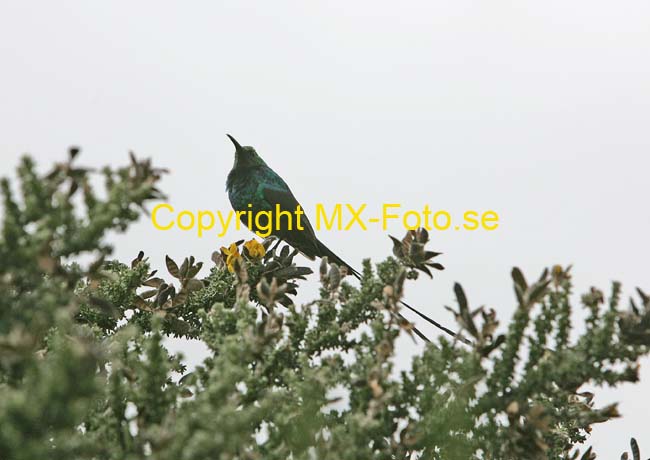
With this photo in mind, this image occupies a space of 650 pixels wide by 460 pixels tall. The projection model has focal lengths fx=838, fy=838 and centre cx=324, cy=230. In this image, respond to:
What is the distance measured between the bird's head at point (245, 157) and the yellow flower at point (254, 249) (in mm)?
3937

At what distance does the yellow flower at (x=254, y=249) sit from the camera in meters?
5.15

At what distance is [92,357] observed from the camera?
1967 millimetres

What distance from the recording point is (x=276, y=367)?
11.6 feet

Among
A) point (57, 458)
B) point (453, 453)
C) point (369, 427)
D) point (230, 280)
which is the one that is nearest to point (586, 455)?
point (453, 453)

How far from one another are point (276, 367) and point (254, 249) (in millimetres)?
1704

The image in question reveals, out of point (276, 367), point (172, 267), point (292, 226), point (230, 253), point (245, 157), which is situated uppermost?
point (245, 157)

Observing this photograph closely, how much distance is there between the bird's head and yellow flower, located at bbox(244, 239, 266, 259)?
394cm

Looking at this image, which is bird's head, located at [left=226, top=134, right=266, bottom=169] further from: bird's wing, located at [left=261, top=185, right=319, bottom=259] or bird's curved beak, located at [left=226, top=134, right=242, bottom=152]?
bird's wing, located at [left=261, top=185, right=319, bottom=259]

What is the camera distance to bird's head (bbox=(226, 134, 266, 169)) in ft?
29.7

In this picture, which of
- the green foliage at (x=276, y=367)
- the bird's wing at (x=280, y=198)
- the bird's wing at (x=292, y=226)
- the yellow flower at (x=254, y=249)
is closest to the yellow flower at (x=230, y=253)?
the yellow flower at (x=254, y=249)

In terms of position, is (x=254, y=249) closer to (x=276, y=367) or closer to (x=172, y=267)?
(x=172, y=267)

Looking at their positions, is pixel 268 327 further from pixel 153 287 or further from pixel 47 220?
pixel 153 287

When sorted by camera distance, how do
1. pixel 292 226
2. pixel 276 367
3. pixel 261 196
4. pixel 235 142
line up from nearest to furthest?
1. pixel 276 367
2. pixel 292 226
3. pixel 261 196
4. pixel 235 142

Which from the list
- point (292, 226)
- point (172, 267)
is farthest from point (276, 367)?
point (292, 226)
